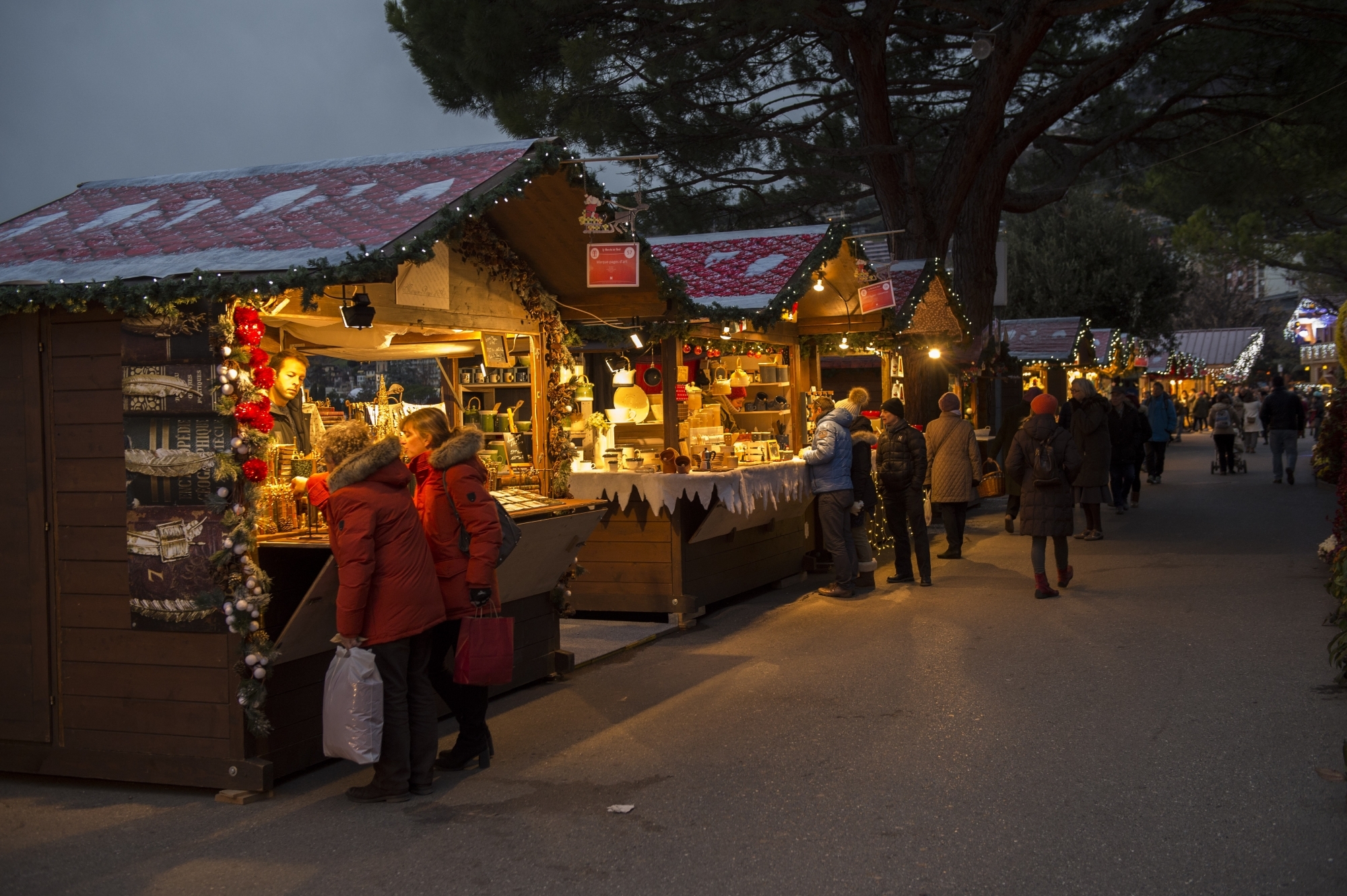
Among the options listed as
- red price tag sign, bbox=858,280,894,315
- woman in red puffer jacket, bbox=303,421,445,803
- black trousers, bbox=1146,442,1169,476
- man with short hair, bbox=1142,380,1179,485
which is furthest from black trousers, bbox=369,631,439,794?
black trousers, bbox=1146,442,1169,476

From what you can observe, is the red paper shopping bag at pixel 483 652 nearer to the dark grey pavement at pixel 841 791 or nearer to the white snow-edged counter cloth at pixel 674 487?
the dark grey pavement at pixel 841 791

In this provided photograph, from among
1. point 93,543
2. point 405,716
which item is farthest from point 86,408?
point 405,716

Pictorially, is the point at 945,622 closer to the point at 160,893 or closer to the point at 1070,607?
the point at 1070,607

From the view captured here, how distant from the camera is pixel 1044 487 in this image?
10.4 meters

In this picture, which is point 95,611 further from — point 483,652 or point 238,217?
point 238,217

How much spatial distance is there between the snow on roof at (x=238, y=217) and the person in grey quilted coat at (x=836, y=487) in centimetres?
492

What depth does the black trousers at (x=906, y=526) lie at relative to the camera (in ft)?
38.4

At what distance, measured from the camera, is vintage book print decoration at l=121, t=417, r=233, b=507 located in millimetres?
5703

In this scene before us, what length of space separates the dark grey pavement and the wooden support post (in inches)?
84.5

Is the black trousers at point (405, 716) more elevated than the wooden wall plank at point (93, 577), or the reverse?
the wooden wall plank at point (93, 577)

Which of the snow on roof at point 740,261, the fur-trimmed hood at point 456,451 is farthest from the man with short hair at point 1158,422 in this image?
the fur-trimmed hood at point 456,451

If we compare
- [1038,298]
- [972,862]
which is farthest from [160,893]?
[1038,298]

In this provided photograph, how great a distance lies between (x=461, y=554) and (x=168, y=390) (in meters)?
1.56

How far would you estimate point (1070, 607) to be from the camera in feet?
33.2
